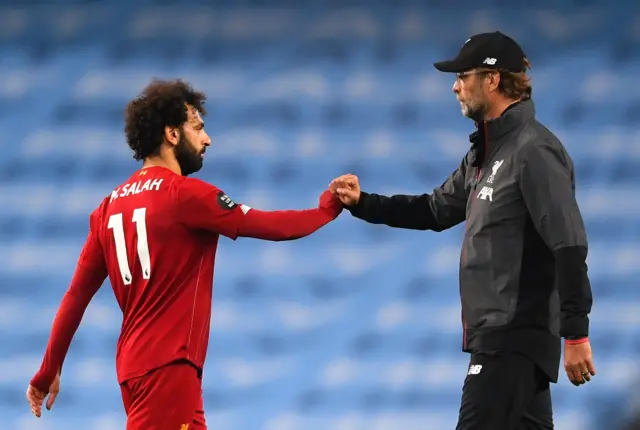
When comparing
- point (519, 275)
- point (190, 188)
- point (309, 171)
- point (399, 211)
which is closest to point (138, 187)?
point (190, 188)

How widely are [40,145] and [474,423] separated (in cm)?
379

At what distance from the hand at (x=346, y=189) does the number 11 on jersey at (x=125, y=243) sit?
818 millimetres

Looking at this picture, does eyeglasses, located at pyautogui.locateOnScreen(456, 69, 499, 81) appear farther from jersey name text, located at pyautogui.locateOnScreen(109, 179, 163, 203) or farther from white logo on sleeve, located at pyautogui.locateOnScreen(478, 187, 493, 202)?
jersey name text, located at pyautogui.locateOnScreen(109, 179, 163, 203)

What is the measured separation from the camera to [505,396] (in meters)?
3.59

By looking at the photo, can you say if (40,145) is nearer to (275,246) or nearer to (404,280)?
(275,246)

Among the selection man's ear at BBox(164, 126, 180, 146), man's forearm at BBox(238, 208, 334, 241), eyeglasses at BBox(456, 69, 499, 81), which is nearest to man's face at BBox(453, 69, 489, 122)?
eyeglasses at BBox(456, 69, 499, 81)

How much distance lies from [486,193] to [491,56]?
46 centimetres

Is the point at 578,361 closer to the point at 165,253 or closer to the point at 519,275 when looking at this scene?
the point at 519,275

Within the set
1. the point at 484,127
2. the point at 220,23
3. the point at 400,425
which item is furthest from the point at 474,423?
the point at 220,23

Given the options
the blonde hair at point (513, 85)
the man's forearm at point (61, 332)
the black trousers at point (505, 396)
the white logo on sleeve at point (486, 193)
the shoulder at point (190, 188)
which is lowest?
the black trousers at point (505, 396)

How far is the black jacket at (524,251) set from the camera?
3.53 meters

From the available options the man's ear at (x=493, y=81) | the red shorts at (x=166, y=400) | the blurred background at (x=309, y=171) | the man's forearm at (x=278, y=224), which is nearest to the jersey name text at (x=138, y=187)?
the man's forearm at (x=278, y=224)

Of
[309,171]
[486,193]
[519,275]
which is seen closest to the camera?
[519,275]

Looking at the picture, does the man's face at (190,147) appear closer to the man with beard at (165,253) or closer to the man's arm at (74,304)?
the man with beard at (165,253)
